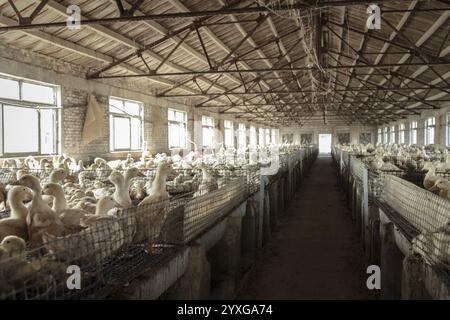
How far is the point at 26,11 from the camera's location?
946 centimetres

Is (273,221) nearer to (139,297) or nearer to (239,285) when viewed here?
(239,285)

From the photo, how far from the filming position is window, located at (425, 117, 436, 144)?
2850 centimetres

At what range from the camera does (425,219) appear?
4688 millimetres

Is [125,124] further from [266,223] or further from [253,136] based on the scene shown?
[253,136]

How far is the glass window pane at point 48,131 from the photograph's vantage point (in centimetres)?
1262

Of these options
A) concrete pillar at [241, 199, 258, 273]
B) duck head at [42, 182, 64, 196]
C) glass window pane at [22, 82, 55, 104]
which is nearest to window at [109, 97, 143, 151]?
glass window pane at [22, 82, 55, 104]

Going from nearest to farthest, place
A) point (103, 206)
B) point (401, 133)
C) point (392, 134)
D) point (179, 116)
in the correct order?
point (103, 206) < point (179, 116) < point (401, 133) < point (392, 134)

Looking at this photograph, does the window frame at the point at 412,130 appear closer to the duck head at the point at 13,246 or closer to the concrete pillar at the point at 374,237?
the concrete pillar at the point at 374,237

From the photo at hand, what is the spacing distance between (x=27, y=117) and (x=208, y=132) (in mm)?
17840

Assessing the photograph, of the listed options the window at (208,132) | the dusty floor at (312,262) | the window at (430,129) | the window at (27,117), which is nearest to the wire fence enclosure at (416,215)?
the dusty floor at (312,262)

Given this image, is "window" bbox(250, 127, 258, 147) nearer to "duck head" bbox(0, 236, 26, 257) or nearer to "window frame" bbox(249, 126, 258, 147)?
"window frame" bbox(249, 126, 258, 147)

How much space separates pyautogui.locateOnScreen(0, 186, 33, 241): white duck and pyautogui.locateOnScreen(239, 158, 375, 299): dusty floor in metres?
3.61

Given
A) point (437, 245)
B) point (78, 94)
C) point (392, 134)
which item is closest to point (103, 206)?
point (437, 245)

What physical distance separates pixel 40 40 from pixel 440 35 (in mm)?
11604
